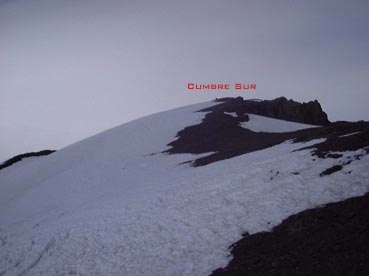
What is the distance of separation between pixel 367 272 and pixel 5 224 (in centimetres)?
2471

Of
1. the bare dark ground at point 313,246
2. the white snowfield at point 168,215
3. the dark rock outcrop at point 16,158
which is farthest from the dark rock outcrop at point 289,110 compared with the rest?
the bare dark ground at point 313,246

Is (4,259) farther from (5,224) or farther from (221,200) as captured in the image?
(221,200)

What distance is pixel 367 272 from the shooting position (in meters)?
9.69

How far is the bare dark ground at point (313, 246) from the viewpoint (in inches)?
416

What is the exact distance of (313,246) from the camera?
11.8m

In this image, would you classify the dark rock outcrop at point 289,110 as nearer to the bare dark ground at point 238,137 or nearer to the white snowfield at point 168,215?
the bare dark ground at point 238,137

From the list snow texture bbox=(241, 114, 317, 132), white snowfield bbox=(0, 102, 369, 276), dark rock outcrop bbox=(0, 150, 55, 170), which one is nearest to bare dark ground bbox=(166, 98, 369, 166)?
snow texture bbox=(241, 114, 317, 132)

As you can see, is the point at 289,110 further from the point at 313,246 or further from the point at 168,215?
the point at 313,246

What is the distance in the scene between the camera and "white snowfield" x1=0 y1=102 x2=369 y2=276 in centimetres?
1456

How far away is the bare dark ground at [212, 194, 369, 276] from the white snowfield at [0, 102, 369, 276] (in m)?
0.70

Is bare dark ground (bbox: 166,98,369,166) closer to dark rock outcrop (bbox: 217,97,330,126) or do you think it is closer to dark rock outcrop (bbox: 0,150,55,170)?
dark rock outcrop (bbox: 217,97,330,126)

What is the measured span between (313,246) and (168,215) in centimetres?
790

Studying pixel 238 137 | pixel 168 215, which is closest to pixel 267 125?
pixel 238 137

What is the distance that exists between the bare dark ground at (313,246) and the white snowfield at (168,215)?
2.29 ft
